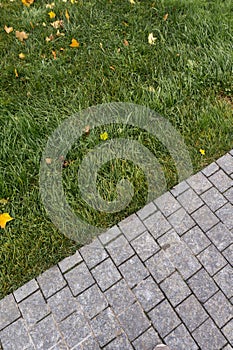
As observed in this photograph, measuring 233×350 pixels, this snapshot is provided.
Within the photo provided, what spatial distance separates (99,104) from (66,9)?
1395mm

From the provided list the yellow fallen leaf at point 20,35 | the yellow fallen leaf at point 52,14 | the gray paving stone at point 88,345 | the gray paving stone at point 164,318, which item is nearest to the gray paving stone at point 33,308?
the gray paving stone at point 88,345

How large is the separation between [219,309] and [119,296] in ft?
2.08

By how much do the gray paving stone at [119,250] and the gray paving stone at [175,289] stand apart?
306 millimetres

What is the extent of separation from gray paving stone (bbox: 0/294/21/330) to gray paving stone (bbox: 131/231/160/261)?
87 centimetres

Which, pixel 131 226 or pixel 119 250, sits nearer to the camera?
pixel 119 250

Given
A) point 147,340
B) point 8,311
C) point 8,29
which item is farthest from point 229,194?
point 8,29

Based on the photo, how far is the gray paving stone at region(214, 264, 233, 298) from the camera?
2.38 meters

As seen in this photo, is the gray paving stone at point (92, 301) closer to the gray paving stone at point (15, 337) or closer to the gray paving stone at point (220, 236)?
the gray paving stone at point (15, 337)

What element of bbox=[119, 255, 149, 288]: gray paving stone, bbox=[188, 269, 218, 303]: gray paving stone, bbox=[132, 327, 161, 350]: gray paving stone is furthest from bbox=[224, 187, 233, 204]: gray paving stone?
bbox=[132, 327, 161, 350]: gray paving stone

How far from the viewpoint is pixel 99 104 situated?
3.24 meters

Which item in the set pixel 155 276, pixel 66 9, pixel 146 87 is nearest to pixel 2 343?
pixel 155 276

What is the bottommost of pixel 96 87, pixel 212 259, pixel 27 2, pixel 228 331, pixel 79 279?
pixel 228 331

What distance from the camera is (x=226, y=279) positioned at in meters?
2.43

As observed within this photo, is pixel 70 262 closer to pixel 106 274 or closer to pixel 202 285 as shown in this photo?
pixel 106 274
